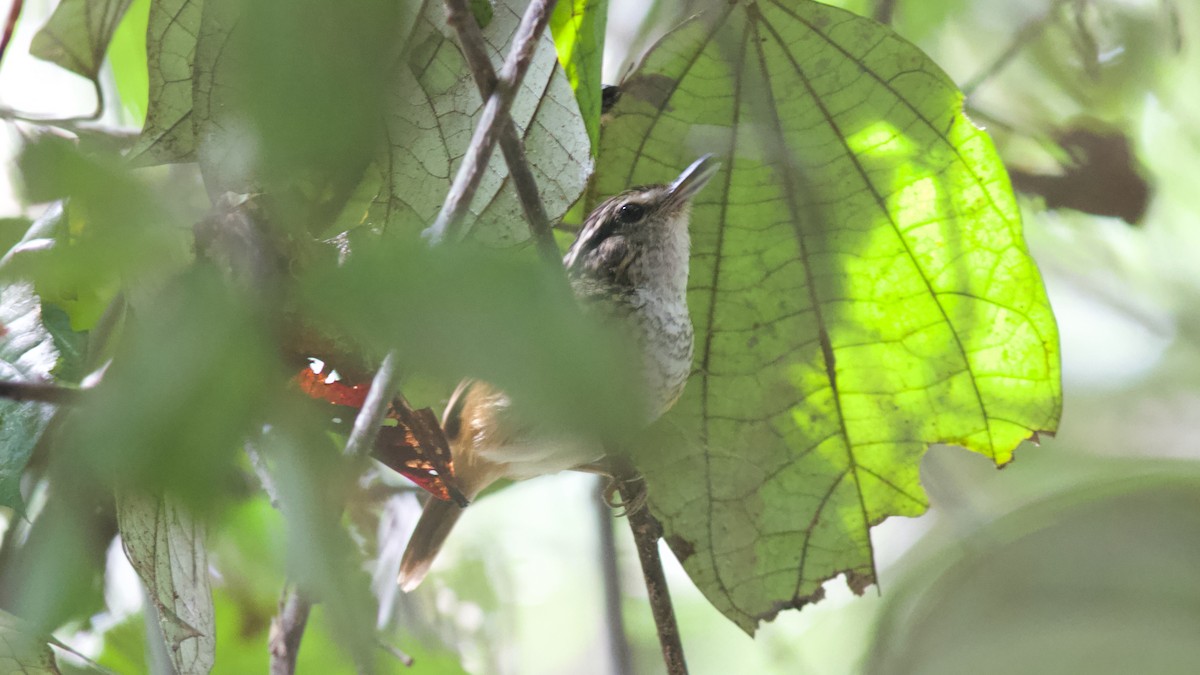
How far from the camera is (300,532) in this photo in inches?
17.2

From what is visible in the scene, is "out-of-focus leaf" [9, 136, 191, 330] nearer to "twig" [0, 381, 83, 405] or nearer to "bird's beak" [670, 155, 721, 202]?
"twig" [0, 381, 83, 405]

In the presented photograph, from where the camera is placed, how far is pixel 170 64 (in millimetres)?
1431

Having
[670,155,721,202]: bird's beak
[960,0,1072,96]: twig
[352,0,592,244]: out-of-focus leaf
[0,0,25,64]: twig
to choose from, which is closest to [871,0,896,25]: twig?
[960,0,1072,96]: twig

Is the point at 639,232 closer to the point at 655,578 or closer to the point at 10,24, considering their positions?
the point at 655,578

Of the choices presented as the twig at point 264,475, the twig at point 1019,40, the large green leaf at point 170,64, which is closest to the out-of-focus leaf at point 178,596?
the twig at point 264,475

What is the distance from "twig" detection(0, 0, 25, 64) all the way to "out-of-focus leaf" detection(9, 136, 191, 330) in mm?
1091

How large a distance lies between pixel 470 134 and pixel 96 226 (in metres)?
0.91

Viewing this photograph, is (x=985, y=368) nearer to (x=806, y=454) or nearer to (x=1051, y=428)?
(x=1051, y=428)

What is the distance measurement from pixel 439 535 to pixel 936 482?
5.84 feet

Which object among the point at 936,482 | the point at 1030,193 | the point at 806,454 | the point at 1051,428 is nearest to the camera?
the point at 1051,428

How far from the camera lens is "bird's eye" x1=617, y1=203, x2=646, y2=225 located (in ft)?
6.97

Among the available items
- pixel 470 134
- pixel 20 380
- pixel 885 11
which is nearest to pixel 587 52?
pixel 470 134

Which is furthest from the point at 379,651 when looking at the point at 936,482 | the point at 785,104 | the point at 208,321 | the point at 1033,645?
the point at 1033,645

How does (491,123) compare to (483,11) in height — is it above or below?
below
